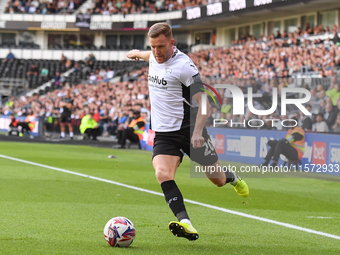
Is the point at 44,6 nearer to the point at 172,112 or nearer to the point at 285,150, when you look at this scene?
the point at 285,150

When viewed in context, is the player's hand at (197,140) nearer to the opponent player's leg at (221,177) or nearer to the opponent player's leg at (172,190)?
the opponent player's leg at (172,190)

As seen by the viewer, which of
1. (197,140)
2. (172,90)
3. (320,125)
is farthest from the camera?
(320,125)

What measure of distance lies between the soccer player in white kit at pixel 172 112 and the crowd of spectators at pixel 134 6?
3736 cm

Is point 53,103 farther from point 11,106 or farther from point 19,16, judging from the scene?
point 19,16

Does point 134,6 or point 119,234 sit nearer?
point 119,234

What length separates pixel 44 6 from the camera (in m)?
51.0

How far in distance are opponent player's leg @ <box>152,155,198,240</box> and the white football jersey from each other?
34cm

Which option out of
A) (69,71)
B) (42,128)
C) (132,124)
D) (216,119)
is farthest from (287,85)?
(69,71)

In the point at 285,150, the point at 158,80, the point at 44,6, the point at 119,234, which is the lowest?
the point at 285,150

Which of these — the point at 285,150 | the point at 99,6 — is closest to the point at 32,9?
the point at 99,6

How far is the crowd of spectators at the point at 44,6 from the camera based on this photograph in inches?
1994

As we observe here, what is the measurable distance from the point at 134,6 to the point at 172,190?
44.0 m

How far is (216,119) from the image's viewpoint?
1761cm

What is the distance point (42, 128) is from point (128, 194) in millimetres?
20360
